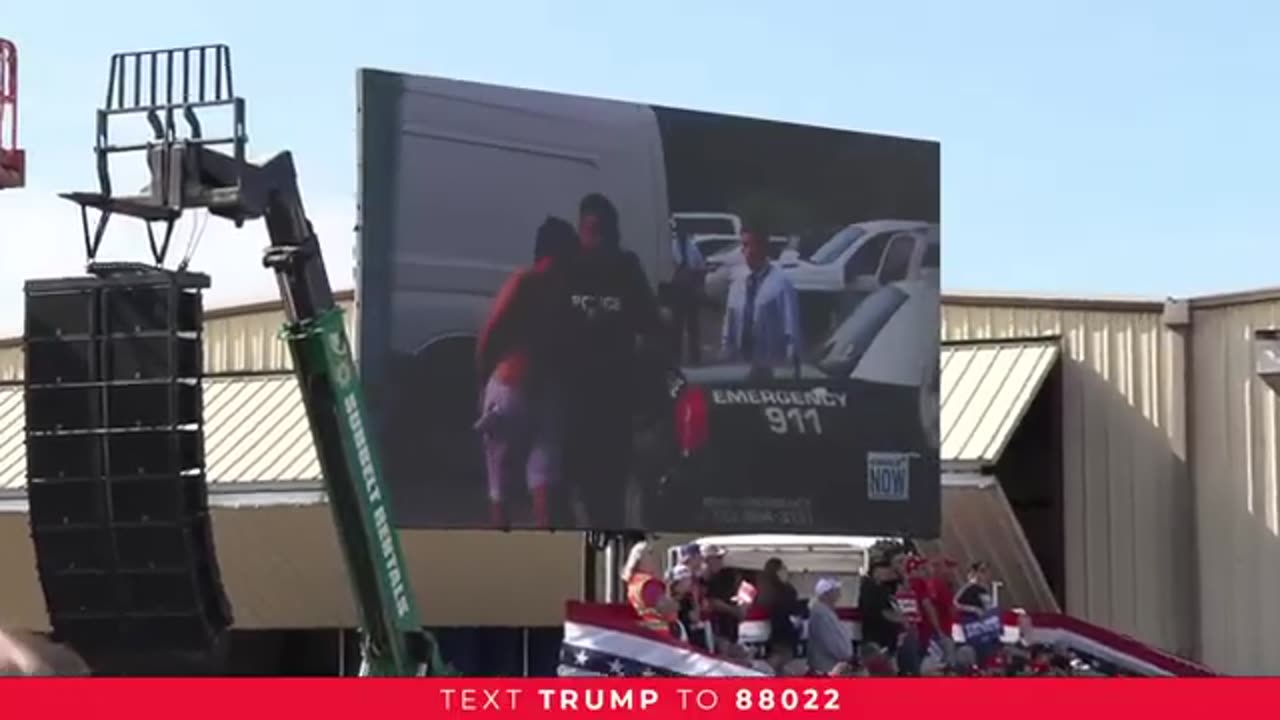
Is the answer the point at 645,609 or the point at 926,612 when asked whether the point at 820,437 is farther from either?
the point at 645,609

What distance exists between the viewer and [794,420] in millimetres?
22656

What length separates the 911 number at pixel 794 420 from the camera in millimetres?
22484

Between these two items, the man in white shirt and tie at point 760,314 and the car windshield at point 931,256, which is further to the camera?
the car windshield at point 931,256

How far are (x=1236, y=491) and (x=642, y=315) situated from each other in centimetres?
816

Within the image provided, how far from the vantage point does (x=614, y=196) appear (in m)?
21.8

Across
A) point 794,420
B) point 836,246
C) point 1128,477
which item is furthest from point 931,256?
point 1128,477

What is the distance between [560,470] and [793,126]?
442 cm

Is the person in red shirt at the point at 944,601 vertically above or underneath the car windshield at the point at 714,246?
underneath

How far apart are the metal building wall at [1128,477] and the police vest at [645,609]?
40.3 feet

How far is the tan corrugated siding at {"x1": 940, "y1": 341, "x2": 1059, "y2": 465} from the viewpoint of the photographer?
25922 millimetres

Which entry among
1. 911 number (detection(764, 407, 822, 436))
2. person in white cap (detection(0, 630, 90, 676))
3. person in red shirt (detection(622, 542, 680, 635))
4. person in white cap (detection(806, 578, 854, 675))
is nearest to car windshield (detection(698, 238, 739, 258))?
911 number (detection(764, 407, 822, 436))

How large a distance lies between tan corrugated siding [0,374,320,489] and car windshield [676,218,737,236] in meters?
5.77

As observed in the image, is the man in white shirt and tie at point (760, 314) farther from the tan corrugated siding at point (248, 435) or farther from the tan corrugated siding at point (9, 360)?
the tan corrugated siding at point (9, 360)

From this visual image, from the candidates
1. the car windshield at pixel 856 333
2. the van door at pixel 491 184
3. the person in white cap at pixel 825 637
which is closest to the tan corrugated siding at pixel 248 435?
the van door at pixel 491 184
